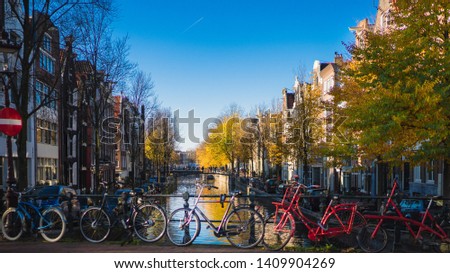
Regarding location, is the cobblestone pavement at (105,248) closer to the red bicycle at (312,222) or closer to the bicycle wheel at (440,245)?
the red bicycle at (312,222)

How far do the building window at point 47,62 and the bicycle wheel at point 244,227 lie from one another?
2514cm

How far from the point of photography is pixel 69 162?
3956cm

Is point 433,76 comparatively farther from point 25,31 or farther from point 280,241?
point 25,31

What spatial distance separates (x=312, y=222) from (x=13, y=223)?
569cm

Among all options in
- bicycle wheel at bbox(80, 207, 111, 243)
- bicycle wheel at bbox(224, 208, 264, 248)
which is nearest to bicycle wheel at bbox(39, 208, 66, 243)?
bicycle wheel at bbox(80, 207, 111, 243)

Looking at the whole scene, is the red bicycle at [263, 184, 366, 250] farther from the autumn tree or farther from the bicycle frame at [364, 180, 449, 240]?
the autumn tree

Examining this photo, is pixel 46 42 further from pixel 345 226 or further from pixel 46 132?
pixel 46 132

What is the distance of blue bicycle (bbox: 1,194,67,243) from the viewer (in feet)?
29.3

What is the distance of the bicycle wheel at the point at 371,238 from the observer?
817 centimetres

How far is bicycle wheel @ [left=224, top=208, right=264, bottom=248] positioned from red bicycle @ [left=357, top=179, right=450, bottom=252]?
5.82 ft

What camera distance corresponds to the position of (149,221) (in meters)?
8.95
